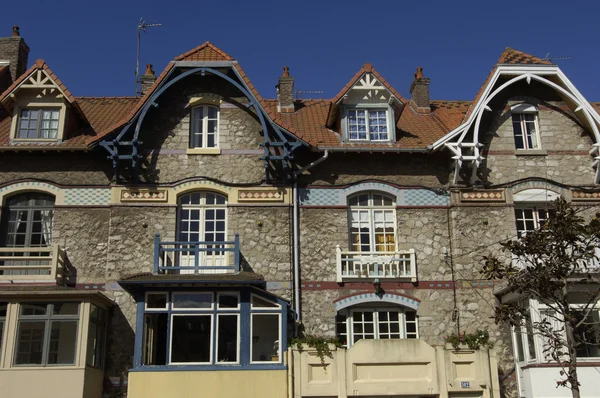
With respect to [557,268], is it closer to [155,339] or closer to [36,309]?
[155,339]

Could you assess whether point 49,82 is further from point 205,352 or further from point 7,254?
point 205,352

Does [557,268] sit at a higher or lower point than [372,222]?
lower

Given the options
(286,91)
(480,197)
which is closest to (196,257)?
(286,91)

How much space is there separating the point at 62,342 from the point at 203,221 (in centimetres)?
468

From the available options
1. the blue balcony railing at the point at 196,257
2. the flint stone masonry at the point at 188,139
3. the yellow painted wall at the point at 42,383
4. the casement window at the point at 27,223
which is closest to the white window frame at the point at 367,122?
the flint stone masonry at the point at 188,139

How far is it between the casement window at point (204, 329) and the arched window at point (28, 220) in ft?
13.0

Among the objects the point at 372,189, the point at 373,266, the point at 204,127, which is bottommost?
the point at 373,266

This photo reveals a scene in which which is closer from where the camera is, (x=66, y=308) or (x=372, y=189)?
(x=66, y=308)

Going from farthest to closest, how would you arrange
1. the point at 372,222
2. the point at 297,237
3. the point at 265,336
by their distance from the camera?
the point at 372,222
the point at 297,237
the point at 265,336

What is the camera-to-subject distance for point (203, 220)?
1838 cm

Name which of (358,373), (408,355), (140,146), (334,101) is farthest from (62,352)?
(334,101)

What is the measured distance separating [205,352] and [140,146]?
589 cm

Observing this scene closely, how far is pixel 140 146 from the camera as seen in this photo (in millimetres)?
18438

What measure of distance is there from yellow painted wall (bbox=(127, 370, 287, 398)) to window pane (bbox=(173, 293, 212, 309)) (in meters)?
1.59
